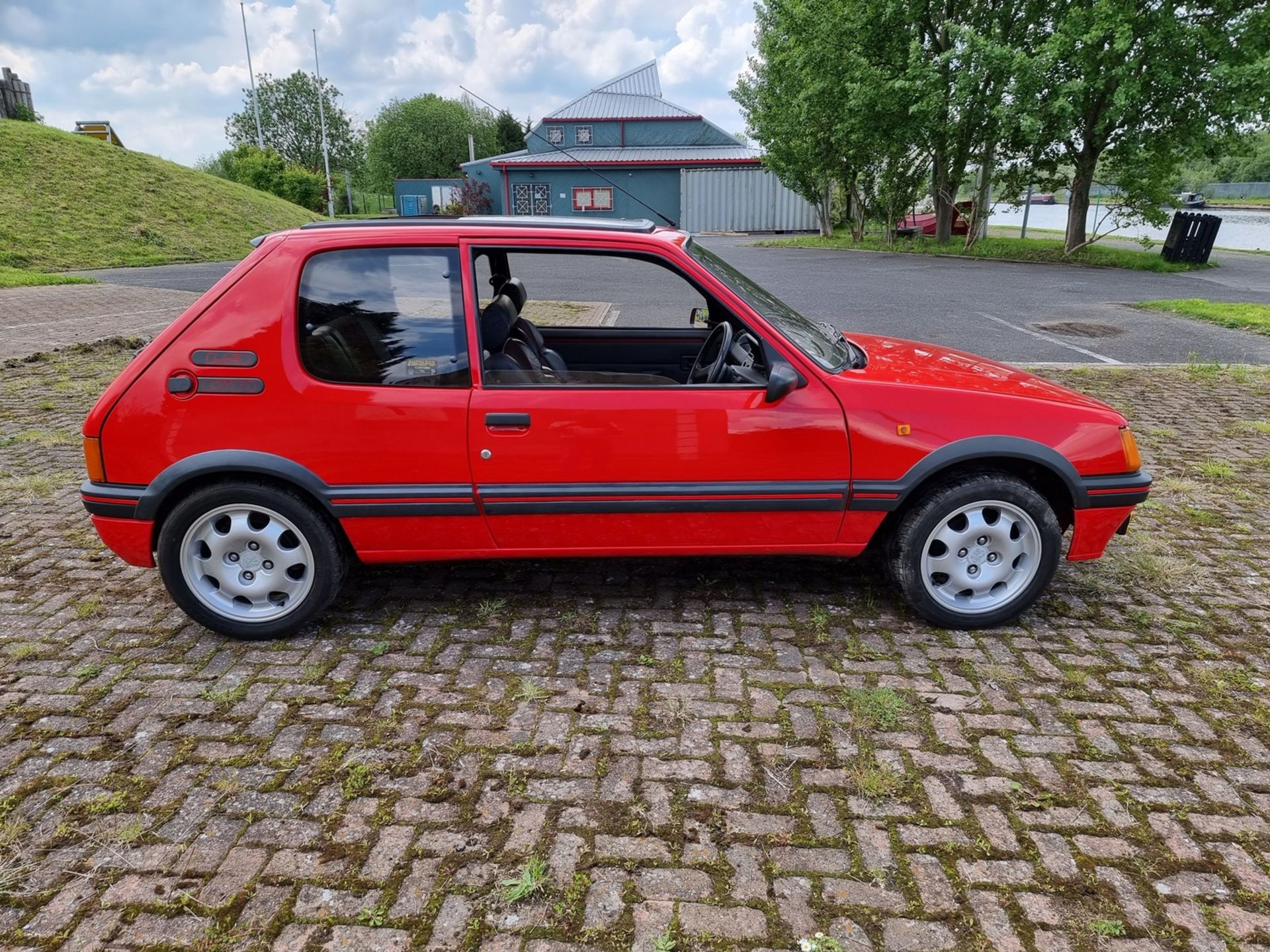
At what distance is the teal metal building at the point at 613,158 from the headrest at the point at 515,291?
39135mm

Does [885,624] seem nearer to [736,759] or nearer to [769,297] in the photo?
[736,759]

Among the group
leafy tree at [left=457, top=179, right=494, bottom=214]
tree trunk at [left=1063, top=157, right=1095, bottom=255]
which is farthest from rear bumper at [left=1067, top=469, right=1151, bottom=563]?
leafy tree at [left=457, top=179, right=494, bottom=214]

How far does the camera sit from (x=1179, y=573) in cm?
421

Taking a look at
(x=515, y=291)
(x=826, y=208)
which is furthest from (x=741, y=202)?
(x=515, y=291)

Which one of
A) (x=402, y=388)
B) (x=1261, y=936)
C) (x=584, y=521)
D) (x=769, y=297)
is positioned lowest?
(x=1261, y=936)

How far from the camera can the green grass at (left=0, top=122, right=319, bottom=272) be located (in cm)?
2172

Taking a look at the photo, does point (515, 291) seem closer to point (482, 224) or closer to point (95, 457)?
point (482, 224)

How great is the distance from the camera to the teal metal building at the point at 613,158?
140 feet

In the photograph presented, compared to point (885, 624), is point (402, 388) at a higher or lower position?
higher

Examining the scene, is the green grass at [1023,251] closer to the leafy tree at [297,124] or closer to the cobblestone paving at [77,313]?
the cobblestone paving at [77,313]

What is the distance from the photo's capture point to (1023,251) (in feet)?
75.2

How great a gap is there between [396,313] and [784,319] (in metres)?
1.67

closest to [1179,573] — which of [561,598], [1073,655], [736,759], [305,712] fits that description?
[1073,655]

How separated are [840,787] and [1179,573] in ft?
8.71
